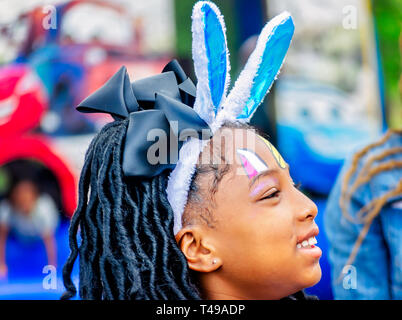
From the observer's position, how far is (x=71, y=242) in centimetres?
133

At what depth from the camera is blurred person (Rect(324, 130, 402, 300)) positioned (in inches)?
77.6

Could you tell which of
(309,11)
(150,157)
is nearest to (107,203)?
(150,157)

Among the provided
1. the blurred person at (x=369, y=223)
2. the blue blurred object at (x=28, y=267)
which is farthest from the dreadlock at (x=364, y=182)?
the blue blurred object at (x=28, y=267)

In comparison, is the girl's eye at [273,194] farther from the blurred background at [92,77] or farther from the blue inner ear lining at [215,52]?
the blurred background at [92,77]

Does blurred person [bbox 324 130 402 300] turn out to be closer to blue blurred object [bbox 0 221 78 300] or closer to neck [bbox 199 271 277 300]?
neck [bbox 199 271 277 300]

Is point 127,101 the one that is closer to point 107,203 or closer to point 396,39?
point 107,203

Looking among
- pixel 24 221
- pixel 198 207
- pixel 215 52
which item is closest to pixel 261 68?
pixel 215 52

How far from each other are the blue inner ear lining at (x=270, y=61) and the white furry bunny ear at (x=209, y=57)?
106mm

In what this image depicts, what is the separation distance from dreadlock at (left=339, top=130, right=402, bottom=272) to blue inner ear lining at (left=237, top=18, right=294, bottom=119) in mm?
810

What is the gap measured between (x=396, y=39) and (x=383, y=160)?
4.16 ft

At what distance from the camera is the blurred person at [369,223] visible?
6.47 feet

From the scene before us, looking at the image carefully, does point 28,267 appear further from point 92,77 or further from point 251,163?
point 251,163

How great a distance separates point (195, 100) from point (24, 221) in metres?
1.83

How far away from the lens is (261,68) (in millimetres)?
1351
